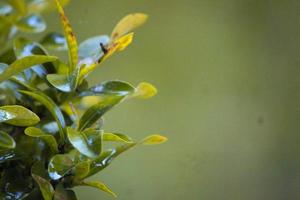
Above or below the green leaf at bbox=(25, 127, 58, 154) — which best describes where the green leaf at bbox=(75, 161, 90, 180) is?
below

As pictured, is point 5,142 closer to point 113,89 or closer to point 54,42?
point 113,89

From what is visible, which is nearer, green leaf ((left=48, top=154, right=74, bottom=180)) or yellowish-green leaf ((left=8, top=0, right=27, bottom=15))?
green leaf ((left=48, top=154, right=74, bottom=180))

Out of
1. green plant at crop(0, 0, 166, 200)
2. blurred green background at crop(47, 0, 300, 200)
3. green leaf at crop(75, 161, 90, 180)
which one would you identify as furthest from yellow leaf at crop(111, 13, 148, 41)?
blurred green background at crop(47, 0, 300, 200)

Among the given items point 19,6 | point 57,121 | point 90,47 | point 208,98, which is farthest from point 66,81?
point 208,98

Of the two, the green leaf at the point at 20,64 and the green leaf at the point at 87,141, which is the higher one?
the green leaf at the point at 20,64

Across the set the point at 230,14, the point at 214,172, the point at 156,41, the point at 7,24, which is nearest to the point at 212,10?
the point at 230,14

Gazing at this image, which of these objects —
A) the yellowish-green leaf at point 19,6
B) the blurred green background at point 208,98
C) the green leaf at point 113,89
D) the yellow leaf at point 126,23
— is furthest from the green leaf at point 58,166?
the blurred green background at point 208,98

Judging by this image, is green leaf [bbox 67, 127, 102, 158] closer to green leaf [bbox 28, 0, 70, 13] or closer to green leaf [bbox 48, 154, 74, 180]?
green leaf [bbox 48, 154, 74, 180]

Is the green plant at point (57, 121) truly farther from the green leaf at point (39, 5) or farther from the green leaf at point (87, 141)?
the green leaf at point (39, 5)
